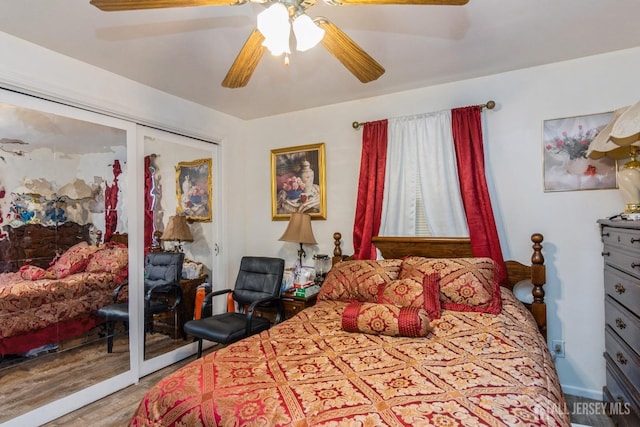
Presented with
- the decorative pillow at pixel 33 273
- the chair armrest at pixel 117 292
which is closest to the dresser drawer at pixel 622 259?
the chair armrest at pixel 117 292

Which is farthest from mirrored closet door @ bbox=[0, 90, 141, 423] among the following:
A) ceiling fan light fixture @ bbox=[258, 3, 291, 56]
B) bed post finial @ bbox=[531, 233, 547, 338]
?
bed post finial @ bbox=[531, 233, 547, 338]

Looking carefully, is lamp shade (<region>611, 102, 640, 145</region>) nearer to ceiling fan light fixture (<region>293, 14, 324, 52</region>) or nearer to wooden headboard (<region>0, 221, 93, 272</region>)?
ceiling fan light fixture (<region>293, 14, 324, 52</region>)

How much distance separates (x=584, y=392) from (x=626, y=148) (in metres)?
→ 1.80

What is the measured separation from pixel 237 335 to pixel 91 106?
6.83 feet

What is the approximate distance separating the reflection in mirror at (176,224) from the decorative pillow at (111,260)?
208mm

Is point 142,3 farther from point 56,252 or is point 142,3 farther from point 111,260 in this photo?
point 111,260

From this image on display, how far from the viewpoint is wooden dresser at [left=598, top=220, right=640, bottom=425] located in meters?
1.92

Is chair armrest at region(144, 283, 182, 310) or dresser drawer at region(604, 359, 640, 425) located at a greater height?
chair armrest at region(144, 283, 182, 310)

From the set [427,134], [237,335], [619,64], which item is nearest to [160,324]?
[237,335]

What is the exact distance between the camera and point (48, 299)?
8.05 feet

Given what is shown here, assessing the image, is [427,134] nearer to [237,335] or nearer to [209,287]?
[237,335]

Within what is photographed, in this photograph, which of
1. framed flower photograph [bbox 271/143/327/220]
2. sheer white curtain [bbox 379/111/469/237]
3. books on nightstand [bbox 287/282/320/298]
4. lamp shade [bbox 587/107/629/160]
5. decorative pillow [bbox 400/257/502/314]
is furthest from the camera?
framed flower photograph [bbox 271/143/327/220]

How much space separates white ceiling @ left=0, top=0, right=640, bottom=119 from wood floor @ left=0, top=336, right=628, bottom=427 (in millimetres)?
2145

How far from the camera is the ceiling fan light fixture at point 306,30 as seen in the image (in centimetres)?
141
